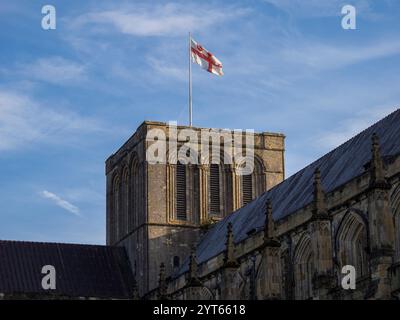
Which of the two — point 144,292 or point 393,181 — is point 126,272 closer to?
point 144,292

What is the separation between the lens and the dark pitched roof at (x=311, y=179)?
5650 cm

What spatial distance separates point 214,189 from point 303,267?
24.7m

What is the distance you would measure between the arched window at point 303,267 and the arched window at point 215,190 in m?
23.4

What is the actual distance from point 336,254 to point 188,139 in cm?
2826

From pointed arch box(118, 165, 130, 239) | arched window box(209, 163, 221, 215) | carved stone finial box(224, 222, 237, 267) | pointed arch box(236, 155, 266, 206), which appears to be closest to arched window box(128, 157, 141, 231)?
pointed arch box(118, 165, 130, 239)

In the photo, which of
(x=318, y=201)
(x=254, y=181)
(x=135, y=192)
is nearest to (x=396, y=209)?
(x=318, y=201)

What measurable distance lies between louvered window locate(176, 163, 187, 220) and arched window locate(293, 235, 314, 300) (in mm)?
22935

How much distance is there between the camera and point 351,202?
53.5m

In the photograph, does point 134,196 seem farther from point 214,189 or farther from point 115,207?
point 214,189

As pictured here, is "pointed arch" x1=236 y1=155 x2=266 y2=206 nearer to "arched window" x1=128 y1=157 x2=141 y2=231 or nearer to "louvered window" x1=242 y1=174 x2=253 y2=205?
"louvered window" x1=242 y1=174 x2=253 y2=205

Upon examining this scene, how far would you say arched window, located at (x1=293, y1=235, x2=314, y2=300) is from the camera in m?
58.0

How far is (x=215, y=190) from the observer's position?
82.4m

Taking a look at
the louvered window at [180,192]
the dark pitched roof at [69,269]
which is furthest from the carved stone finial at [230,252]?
the louvered window at [180,192]
